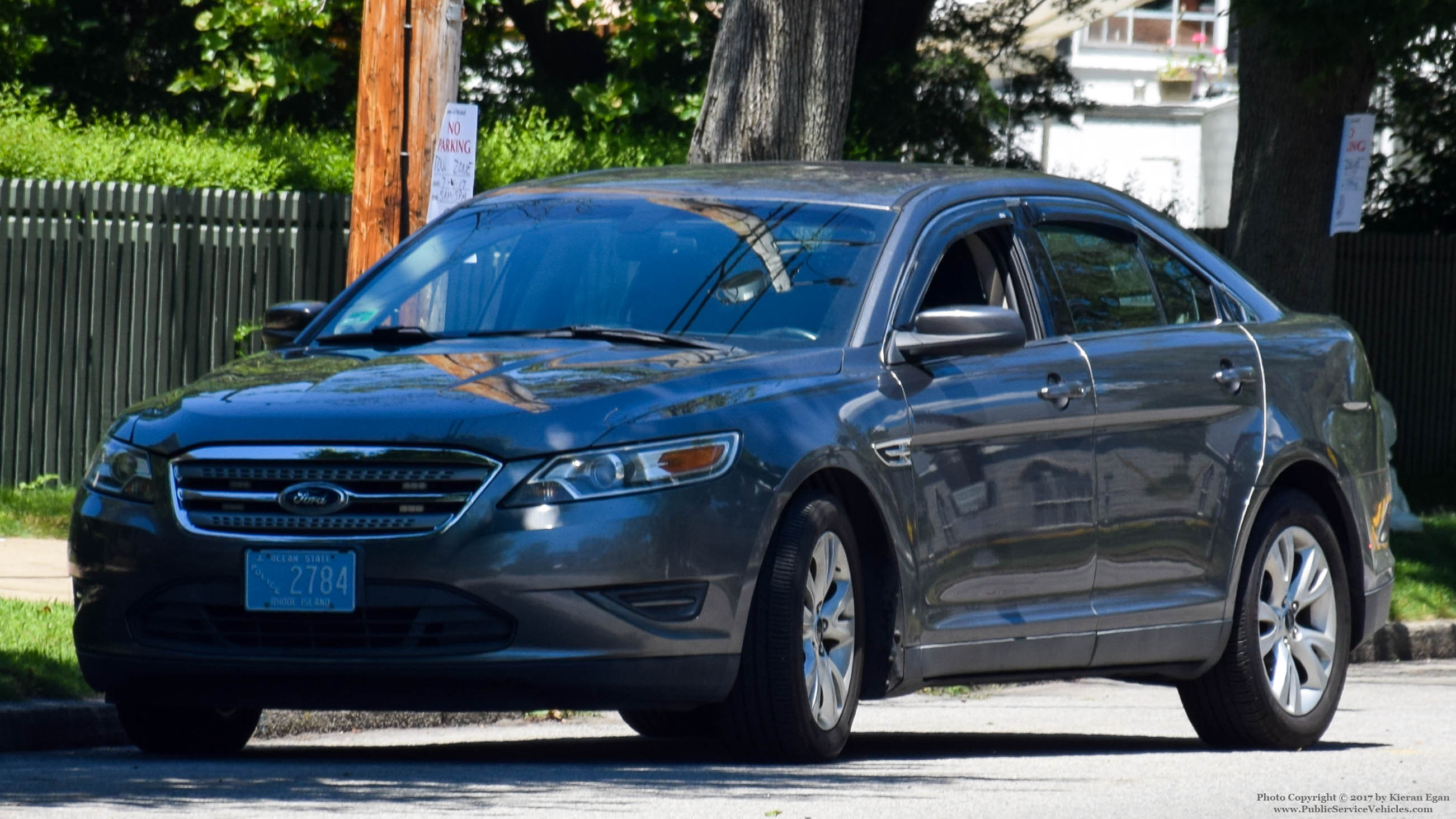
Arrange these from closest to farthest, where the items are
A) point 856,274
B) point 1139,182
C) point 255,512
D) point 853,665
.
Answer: point 255,512
point 853,665
point 856,274
point 1139,182

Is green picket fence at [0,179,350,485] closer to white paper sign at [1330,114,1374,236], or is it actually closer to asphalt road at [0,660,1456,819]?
white paper sign at [1330,114,1374,236]

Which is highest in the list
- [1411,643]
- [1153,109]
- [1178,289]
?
[1153,109]

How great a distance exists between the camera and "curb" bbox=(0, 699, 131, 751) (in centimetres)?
740

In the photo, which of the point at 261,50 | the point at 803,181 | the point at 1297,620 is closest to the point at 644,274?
the point at 803,181

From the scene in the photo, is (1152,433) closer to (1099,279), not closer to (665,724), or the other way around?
(1099,279)

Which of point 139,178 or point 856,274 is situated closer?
point 856,274

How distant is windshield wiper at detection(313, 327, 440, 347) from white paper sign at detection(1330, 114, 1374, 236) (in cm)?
878

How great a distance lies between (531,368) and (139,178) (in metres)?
9.41

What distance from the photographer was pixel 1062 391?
731 centimetres

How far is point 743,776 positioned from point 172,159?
9978 millimetres

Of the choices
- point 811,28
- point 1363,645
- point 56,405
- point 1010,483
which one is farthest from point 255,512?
A: point 56,405

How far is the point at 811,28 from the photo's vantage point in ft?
40.1

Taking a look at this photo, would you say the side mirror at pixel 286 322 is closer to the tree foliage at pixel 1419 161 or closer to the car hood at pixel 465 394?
the car hood at pixel 465 394

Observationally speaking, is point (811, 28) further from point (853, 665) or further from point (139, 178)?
point (853, 665)
